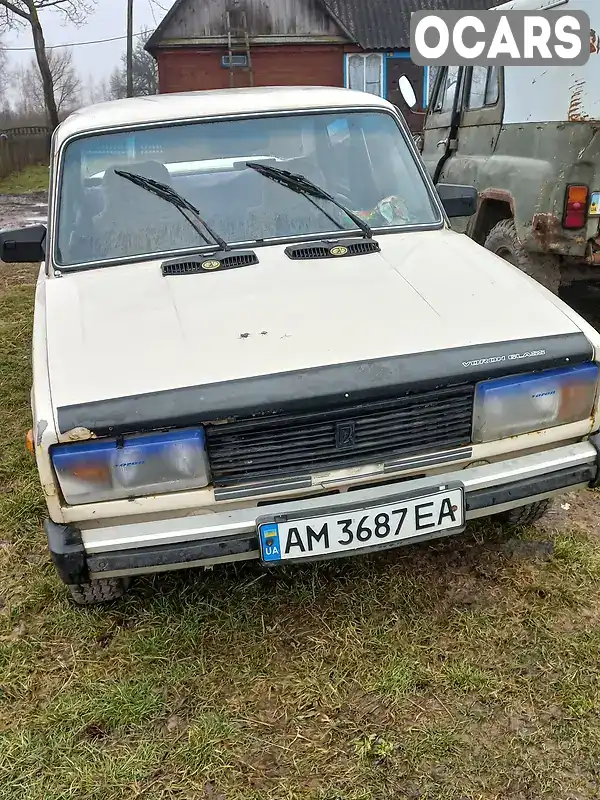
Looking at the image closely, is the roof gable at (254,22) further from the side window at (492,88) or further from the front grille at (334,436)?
the front grille at (334,436)

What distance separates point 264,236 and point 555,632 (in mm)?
1960

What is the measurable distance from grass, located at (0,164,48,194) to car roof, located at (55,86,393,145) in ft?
52.7

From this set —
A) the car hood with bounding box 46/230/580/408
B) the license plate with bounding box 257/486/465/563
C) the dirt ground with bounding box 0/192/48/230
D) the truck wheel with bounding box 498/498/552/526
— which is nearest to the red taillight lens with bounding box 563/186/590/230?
the car hood with bounding box 46/230/580/408

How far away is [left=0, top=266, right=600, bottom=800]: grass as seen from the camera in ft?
6.65

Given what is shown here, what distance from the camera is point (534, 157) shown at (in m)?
4.71

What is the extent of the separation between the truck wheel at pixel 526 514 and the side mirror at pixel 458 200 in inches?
58.8

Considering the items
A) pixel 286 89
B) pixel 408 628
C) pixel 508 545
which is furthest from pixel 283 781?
pixel 286 89

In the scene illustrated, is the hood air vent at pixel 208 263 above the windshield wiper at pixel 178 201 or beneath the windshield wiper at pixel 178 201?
beneath

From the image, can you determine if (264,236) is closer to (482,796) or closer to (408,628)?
(408,628)

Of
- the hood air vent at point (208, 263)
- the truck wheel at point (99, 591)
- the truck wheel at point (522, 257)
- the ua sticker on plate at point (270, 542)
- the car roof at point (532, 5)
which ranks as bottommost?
the truck wheel at point (99, 591)

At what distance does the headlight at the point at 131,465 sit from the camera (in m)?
2.09

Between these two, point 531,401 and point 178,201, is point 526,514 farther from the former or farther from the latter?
point 178,201

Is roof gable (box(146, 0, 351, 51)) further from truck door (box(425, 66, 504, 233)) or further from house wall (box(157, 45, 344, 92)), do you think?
truck door (box(425, 66, 504, 233))

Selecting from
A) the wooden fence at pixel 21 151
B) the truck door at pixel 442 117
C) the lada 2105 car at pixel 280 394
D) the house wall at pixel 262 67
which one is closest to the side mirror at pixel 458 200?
the lada 2105 car at pixel 280 394
